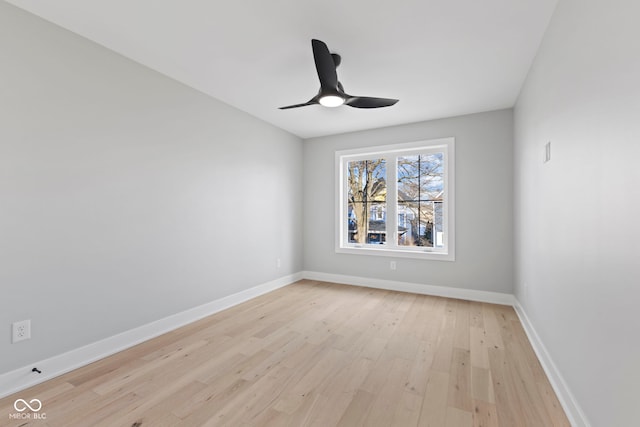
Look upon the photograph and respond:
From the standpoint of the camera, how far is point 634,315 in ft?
3.36

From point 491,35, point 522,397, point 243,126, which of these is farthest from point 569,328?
point 243,126

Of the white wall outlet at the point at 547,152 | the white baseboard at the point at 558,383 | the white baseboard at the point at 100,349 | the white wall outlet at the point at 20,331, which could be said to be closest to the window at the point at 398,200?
the white baseboard at the point at 558,383

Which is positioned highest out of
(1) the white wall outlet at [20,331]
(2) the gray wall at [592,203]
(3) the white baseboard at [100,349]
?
(2) the gray wall at [592,203]

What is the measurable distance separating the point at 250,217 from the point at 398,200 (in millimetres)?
2226

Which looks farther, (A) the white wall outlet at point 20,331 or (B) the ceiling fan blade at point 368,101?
(B) the ceiling fan blade at point 368,101

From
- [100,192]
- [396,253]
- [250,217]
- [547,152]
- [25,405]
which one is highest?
[547,152]

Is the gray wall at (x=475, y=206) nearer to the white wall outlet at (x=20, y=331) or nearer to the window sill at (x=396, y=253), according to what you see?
the window sill at (x=396, y=253)

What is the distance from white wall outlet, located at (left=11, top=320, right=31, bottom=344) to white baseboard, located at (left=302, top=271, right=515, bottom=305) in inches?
138

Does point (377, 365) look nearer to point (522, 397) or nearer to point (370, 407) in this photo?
point (370, 407)

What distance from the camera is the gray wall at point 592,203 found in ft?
3.46

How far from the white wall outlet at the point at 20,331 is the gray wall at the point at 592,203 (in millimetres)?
3194

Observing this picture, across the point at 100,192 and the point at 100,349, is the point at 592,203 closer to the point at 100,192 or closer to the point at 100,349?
the point at 100,192

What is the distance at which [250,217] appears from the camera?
12.7 feet

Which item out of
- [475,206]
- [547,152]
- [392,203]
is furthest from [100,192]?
[475,206]
